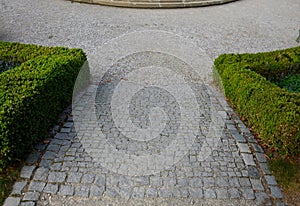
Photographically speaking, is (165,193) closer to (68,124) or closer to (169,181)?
(169,181)

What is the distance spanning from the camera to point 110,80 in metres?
6.50

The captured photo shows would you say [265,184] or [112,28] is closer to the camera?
[265,184]

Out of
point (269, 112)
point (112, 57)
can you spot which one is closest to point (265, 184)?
point (269, 112)

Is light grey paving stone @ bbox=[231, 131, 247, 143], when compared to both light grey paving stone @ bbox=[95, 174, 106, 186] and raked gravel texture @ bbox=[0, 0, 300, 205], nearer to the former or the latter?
raked gravel texture @ bbox=[0, 0, 300, 205]

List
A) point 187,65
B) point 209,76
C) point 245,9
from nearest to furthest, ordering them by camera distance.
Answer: point 209,76
point 187,65
point 245,9

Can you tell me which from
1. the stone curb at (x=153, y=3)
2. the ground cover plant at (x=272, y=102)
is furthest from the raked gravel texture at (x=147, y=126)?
the stone curb at (x=153, y=3)

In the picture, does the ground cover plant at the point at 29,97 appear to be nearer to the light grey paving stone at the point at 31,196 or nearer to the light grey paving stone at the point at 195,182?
the light grey paving stone at the point at 31,196

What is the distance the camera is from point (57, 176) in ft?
13.0

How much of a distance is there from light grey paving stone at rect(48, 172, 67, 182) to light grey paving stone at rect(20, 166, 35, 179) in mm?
271

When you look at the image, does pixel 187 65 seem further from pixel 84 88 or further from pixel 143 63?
pixel 84 88

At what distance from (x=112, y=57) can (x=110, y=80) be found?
130 centimetres

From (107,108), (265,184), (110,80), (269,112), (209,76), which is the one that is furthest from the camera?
(209,76)

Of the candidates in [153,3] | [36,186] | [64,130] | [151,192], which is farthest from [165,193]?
[153,3]

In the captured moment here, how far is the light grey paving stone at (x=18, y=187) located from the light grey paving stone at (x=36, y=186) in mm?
90
